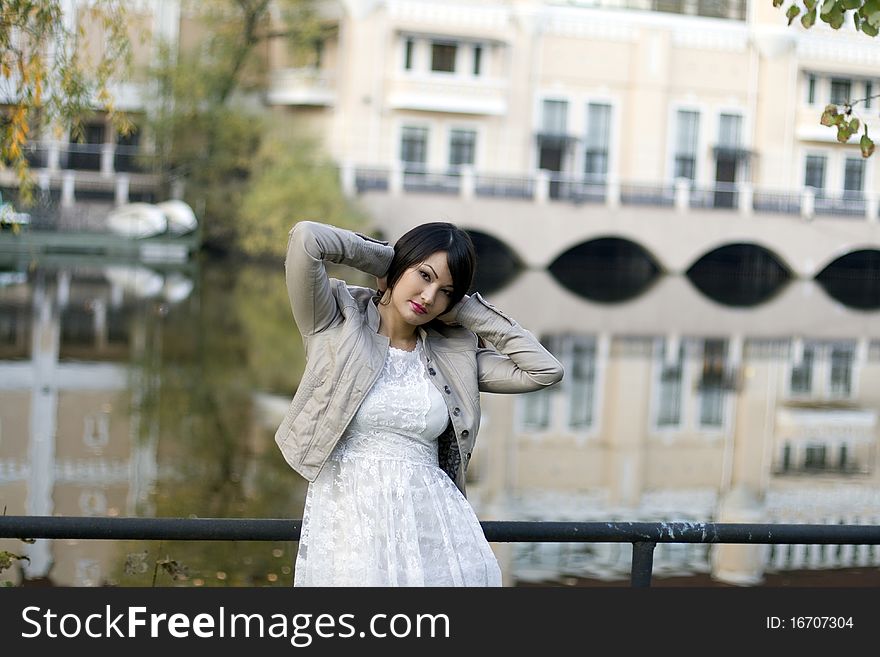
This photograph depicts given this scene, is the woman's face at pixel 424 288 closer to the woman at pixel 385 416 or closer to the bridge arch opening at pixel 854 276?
the woman at pixel 385 416

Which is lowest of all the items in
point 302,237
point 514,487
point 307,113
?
point 514,487

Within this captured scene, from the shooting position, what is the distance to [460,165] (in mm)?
38406

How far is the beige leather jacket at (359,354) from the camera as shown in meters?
3.31

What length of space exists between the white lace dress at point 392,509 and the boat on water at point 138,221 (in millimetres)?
31057

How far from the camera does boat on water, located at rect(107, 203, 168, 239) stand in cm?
3366

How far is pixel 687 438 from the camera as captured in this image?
16109 mm

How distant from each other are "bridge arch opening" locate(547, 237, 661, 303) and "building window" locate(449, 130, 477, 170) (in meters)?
3.59

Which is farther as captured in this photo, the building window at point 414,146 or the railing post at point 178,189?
the building window at point 414,146

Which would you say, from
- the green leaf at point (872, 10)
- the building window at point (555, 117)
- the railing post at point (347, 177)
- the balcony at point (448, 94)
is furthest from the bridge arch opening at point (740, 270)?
the green leaf at point (872, 10)

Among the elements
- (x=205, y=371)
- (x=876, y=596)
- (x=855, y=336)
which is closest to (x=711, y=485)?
(x=205, y=371)

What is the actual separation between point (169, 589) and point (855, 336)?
82.4 feet

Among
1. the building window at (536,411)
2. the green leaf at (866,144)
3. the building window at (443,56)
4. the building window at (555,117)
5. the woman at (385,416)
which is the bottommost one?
the building window at (536,411)

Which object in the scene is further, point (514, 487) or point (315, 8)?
point (315, 8)

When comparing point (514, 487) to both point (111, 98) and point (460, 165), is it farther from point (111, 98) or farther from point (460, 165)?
point (460, 165)
